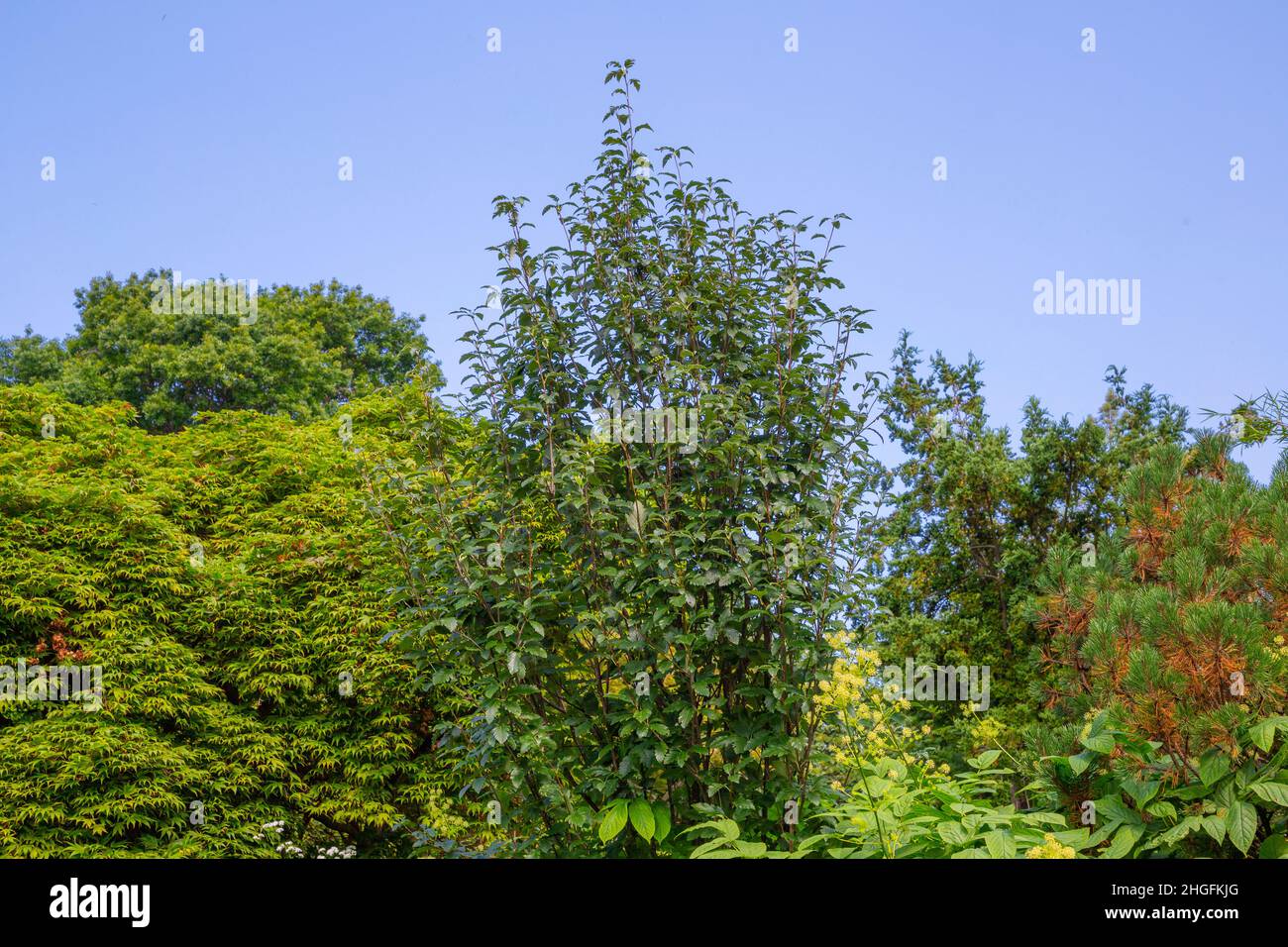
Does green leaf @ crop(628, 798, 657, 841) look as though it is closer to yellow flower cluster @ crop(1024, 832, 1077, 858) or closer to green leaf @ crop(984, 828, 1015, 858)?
green leaf @ crop(984, 828, 1015, 858)

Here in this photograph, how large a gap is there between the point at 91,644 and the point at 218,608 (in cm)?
102

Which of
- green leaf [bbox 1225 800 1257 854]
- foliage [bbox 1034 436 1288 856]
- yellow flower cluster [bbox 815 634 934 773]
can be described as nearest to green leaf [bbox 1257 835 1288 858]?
foliage [bbox 1034 436 1288 856]

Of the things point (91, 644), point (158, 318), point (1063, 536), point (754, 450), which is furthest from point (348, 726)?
point (158, 318)

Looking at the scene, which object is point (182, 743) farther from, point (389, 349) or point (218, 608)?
point (389, 349)

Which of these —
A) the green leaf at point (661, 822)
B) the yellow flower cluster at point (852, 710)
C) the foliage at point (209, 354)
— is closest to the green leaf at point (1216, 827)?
the yellow flower cluster at point (852, 710)

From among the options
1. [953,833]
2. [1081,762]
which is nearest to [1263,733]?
[1081,762]

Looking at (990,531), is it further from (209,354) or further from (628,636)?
(209,354)

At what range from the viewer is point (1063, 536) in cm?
1109

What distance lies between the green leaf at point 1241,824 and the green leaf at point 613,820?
84.9 inches

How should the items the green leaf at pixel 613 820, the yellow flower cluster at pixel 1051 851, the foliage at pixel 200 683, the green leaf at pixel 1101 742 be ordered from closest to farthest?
the yellow flower cluster at pixel 1051 851
the green leaf at pixel 1101 742
the green leaf at pixel 613 820
the foliage at pixel 200 683

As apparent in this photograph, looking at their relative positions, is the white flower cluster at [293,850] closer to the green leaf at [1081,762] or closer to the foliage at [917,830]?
the foliage at [917,830]

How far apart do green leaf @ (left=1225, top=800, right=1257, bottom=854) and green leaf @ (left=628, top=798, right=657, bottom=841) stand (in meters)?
2.07

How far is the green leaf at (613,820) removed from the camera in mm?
4098

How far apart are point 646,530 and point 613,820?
1212 mm
